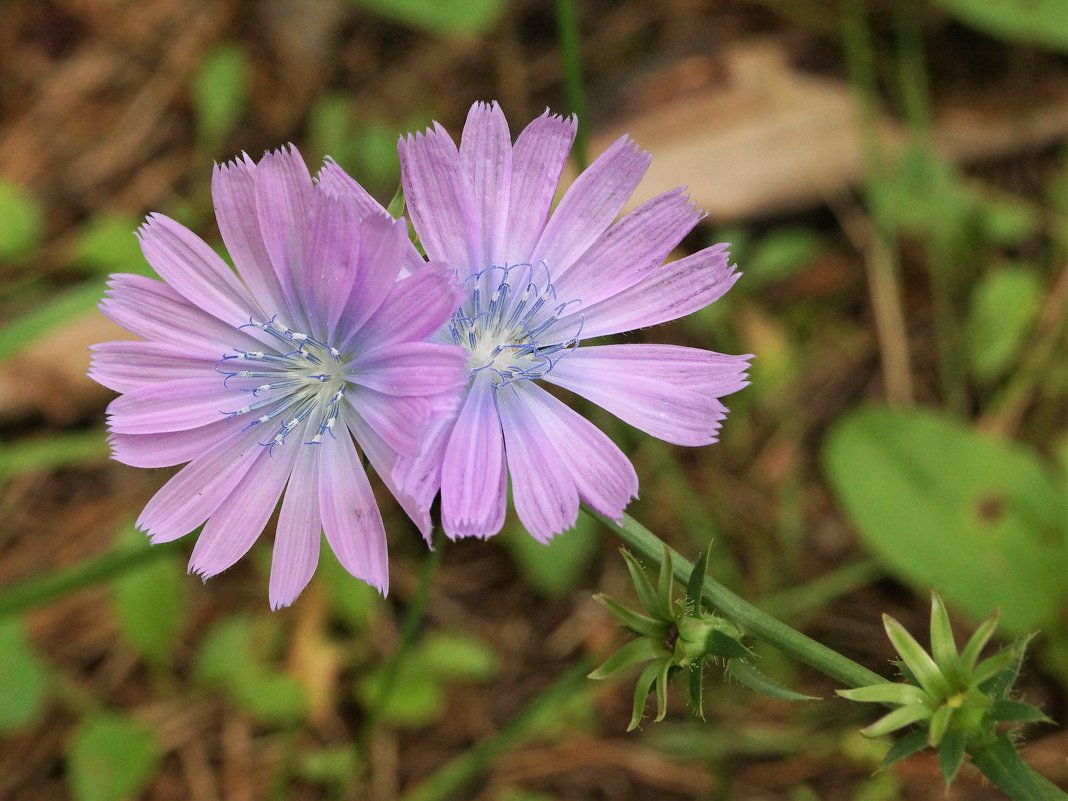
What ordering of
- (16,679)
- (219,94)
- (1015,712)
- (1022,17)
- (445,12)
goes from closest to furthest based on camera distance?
(1015,712)
(16,679)
(1022,17)
(445,12)
(219,94)

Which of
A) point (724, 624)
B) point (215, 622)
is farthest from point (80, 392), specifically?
point (724, 624)

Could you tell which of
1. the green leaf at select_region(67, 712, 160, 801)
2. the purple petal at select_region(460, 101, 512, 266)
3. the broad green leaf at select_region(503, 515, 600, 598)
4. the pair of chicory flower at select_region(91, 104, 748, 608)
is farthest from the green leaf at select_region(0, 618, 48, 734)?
the purple petal at select_region(460, 101, 512, 266)

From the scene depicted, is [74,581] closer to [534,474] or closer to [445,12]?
[534,474]

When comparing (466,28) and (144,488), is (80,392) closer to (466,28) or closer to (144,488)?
(144,488)

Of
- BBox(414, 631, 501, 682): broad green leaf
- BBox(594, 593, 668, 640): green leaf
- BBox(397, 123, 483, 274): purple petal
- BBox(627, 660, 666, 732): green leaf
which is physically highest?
BBox(397, 123, 483, 274): purple petal

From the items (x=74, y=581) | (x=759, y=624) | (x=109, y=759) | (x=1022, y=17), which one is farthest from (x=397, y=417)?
(x=1022, y=17)

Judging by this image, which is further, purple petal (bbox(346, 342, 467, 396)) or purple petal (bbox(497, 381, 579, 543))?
purple petal (bbox(497, 381, 579, 543))

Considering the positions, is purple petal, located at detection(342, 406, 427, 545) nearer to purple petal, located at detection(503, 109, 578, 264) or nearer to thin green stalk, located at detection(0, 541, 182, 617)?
purple petal, located at detection(503, 109, 578, 264)

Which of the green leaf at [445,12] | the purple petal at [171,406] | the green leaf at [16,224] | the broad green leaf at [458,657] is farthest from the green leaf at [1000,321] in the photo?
the green leaf at [16,224]
